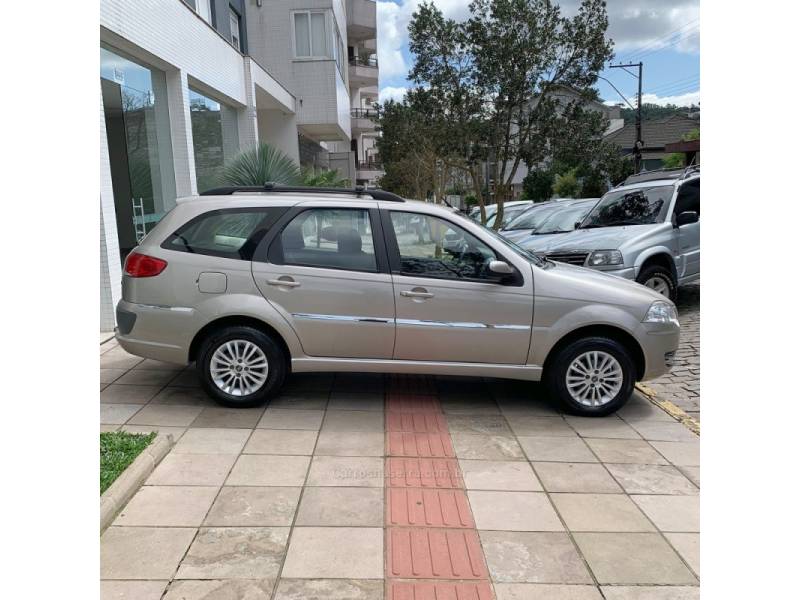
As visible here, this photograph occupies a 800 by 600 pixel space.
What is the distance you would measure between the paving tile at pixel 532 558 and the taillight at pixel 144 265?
3.28m

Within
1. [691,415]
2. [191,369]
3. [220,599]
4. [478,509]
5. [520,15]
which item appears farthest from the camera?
[520,15]

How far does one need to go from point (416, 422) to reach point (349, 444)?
676 millimetres

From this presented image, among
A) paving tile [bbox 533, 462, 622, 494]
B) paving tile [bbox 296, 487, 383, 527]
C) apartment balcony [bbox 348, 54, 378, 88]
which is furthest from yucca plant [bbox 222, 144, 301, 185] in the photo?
apartment balcony [bbox 348, 54, 378, 88]

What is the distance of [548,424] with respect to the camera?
4.91 m

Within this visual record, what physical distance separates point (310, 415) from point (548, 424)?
6.41 ft

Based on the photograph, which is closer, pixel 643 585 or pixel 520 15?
pixel 643 585

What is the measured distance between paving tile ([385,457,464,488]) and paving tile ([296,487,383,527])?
21cm

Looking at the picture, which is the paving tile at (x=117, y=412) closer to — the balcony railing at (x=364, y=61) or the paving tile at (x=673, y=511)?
the paving tile at (x=673, y=511)

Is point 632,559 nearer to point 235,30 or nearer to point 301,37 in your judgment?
point 235,30

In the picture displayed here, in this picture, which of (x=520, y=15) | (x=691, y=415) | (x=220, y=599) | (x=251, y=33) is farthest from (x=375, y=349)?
(x=251, y=33)

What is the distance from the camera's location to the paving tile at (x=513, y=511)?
3369 millimetres

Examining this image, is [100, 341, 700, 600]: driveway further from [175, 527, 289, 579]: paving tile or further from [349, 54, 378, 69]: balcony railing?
[349, 54, 378, 69]: balcony railing

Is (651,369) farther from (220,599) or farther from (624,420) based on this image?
(220,599)

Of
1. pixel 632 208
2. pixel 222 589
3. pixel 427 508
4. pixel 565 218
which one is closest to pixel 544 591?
pixel 427 508
